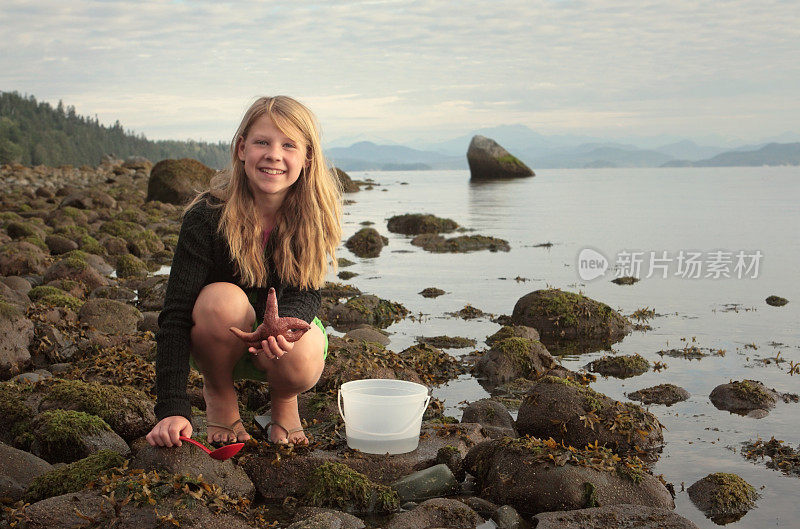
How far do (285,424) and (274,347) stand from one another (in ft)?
3.07

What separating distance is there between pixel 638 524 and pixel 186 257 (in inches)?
111

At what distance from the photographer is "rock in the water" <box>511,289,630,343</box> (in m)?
9.27

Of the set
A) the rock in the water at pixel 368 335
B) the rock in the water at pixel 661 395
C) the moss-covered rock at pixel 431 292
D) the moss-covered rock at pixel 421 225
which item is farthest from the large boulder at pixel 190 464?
the moss-covered rock at pixel 421 225

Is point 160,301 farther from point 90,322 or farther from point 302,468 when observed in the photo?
point 302,468

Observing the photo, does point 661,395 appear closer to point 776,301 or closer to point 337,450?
point 337,450

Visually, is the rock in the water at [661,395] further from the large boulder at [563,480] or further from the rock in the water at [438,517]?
the rock in the water at [438,517]

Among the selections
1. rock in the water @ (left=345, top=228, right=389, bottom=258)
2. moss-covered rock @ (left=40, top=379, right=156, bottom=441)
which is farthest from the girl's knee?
rock in the water @ (left=345, top=228, right=389, bottom=258)

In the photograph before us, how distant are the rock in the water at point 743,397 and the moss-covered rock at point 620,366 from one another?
0.96m

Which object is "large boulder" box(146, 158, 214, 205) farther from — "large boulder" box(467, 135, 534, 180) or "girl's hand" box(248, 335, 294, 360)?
"large boulder" box(467, 135, 534, 180)

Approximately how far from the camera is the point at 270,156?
14.8 feet

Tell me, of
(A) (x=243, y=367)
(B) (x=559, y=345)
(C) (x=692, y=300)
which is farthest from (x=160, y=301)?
(C) (x=692, y=300)

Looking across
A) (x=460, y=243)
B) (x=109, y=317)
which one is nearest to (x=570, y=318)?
(x=109, y=317)

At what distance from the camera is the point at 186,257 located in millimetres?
4516

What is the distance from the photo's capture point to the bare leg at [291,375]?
4.52 m
